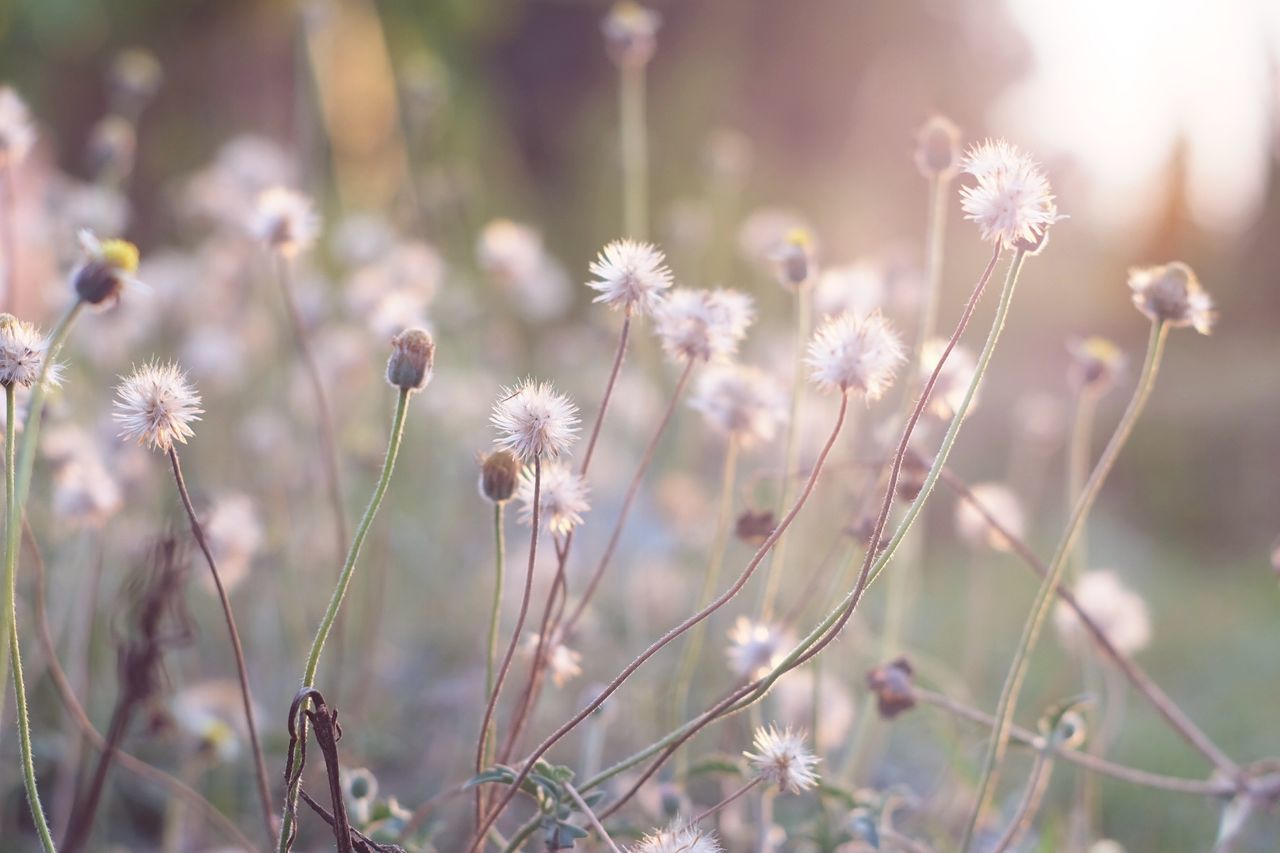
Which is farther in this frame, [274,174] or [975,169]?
[274,174]

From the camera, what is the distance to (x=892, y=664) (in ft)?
2.88

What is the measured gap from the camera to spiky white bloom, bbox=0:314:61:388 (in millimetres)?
635

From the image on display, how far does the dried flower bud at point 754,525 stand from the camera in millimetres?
903

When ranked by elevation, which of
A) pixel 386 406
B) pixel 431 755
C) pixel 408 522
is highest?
pixel 386 406

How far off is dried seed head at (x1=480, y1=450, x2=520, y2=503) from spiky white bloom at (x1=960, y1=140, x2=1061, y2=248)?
1.04 feet

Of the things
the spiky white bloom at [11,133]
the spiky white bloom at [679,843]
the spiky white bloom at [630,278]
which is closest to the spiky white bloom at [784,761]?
the spiky white bloom at [679,843]

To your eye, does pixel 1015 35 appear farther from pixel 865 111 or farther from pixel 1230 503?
pixel 865 111

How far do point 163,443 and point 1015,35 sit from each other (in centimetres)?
273

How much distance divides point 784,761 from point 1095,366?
557 mm

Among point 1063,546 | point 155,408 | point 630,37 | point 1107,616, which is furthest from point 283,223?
point 1107,616

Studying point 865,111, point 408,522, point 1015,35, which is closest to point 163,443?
point 408,522

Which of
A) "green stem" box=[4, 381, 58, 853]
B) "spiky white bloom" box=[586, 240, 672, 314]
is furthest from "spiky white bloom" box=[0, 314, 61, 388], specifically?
"spiky white bloom" box=[586, 240, 672, 314]

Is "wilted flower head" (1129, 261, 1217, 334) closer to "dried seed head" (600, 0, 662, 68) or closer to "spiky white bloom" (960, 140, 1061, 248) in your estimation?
"spiky white bloom" (960, 140, 1061, 248)

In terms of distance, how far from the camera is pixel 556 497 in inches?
28.9
